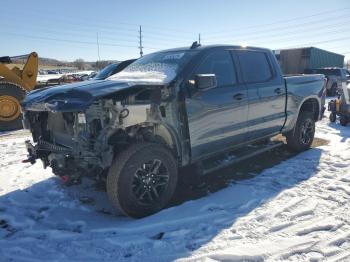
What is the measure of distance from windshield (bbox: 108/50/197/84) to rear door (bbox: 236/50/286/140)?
3.18 feet

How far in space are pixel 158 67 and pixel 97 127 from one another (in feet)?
4.88

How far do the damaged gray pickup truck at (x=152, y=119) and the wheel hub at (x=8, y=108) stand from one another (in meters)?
6.19

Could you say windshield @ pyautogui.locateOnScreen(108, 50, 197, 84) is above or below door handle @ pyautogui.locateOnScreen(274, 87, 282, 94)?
above

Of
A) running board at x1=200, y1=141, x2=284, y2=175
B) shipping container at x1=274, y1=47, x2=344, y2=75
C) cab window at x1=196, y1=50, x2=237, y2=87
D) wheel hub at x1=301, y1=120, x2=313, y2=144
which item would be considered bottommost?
running board at x1=200, y1=141, x2=284, y2=175

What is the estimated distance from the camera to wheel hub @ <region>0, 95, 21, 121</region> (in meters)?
10.0

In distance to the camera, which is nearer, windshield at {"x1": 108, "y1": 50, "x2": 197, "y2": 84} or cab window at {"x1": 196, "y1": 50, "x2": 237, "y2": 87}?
windshield at {"x1": 108, "y1": 50, "x2": 197, "y2": 84}

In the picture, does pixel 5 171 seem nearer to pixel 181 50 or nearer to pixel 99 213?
pixel 99 213

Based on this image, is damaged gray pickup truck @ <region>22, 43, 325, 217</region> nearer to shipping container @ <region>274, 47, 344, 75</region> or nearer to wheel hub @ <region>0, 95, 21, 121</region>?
wheel hub @ <region>0, 95, 21, 121</region>

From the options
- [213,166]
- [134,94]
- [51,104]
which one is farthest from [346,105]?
[51,104]

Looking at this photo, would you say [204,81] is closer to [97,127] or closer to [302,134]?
[97,127]

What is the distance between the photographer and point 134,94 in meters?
3.78

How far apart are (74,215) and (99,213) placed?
286 mm

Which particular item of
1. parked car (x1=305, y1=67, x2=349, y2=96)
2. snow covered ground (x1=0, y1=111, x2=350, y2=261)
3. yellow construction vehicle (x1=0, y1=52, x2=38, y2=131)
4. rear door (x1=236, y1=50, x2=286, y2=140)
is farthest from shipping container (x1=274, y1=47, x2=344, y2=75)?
snow covered ground (x1=0, y1=111, x2=350, y2=261)

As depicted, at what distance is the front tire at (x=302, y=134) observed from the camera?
651 cm
